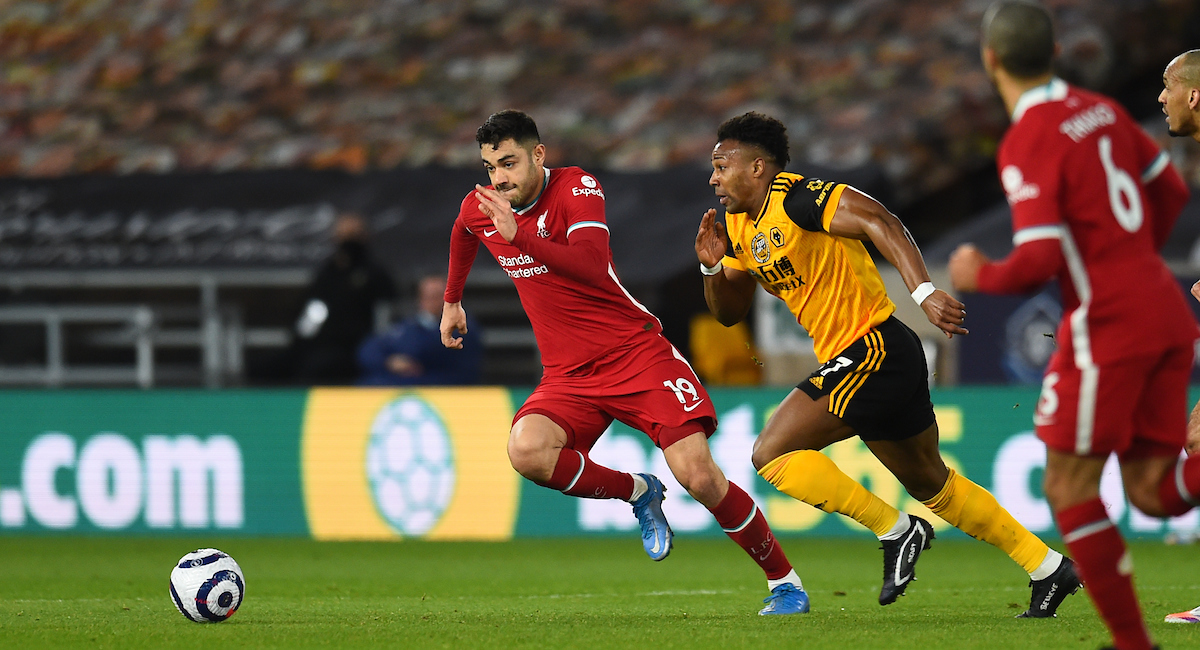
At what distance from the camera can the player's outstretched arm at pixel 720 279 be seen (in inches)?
264

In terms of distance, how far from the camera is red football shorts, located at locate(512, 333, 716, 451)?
668 cm

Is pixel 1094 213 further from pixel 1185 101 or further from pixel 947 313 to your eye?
pixel 1185 101

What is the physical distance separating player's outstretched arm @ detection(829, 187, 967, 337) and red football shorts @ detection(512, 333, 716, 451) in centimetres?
96

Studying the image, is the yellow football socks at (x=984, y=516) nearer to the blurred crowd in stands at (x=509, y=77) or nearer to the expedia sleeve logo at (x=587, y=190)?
the expedia sleeve logo at (x=587, y=190)

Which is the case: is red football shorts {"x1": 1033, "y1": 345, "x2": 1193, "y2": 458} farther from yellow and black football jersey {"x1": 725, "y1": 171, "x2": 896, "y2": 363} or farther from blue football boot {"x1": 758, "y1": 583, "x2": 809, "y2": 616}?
blue football boot {"x1": 758, "y1": 583, "x2": 809, "y2": 616}

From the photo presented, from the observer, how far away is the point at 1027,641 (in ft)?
18.3

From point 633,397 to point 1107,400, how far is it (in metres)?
2.59

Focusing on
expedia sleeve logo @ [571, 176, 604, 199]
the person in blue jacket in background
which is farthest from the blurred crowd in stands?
expedia sleeve logo @ [571, 176, 604, 199]

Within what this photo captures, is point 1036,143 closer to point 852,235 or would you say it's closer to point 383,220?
point 852,235

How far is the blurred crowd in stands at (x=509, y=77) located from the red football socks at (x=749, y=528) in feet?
24.3

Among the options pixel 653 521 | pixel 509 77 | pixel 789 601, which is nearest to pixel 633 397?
pixel 653 521

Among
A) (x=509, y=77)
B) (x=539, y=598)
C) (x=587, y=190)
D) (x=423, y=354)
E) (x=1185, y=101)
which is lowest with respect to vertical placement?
(x=539, y=598)

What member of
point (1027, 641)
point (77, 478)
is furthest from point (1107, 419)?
point (77, 478)

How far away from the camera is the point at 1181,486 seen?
15.9 feet
